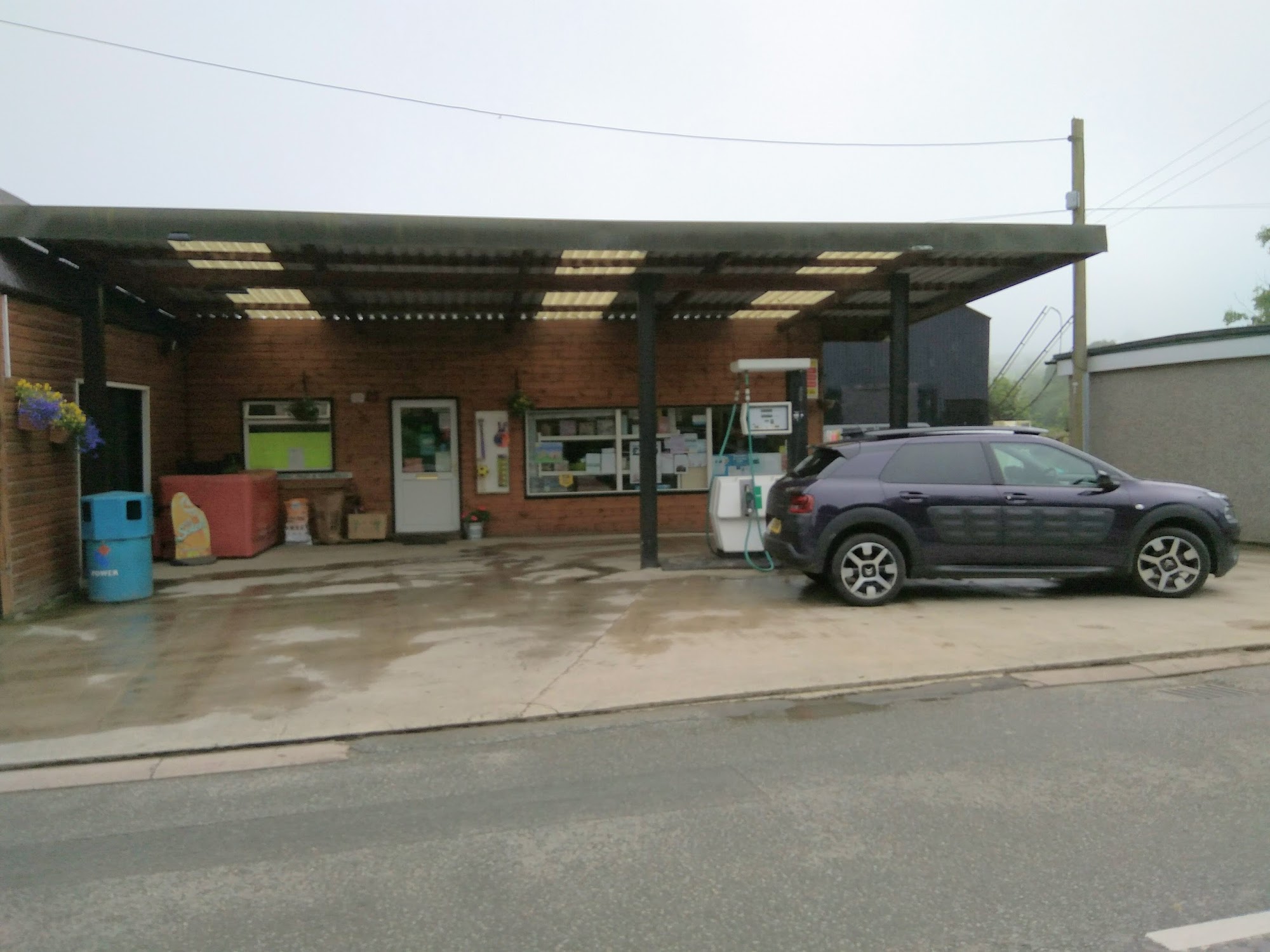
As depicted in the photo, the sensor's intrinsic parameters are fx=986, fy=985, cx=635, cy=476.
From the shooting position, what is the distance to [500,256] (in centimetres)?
1100

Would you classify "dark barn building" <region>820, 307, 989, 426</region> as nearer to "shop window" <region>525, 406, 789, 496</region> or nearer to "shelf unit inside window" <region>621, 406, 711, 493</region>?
"shop window" <region>525, 406, 789, 496</region>

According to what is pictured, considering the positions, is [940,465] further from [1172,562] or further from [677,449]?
[677,449]

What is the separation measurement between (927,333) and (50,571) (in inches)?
1029

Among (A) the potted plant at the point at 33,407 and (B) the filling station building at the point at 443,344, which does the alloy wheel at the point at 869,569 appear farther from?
(A) the potted plant at the point at 33,407

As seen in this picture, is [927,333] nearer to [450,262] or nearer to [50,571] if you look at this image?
[450,262]

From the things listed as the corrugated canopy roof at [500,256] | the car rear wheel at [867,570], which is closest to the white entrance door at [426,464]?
the corrugated canopy roof at [500,256]

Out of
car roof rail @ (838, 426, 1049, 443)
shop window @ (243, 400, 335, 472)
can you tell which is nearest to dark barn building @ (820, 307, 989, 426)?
shop window @ (243, 400, 335, 472)

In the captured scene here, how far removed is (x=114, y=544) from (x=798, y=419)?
7.67 m

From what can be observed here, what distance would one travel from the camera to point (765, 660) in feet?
23.6

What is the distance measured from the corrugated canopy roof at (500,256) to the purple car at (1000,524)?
2.63 metres

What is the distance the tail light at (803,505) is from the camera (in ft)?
29.8

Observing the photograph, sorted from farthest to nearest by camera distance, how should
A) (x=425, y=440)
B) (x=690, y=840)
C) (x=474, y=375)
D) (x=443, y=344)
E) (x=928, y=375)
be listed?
(x=928, y=375)
(x=425, y=440)
(x=474, y=375)
(x=443, y=344)
(x=690, y=840)

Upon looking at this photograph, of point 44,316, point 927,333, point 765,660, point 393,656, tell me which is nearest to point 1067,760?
point 765,660

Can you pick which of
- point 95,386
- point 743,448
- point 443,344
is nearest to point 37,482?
point 95,386
